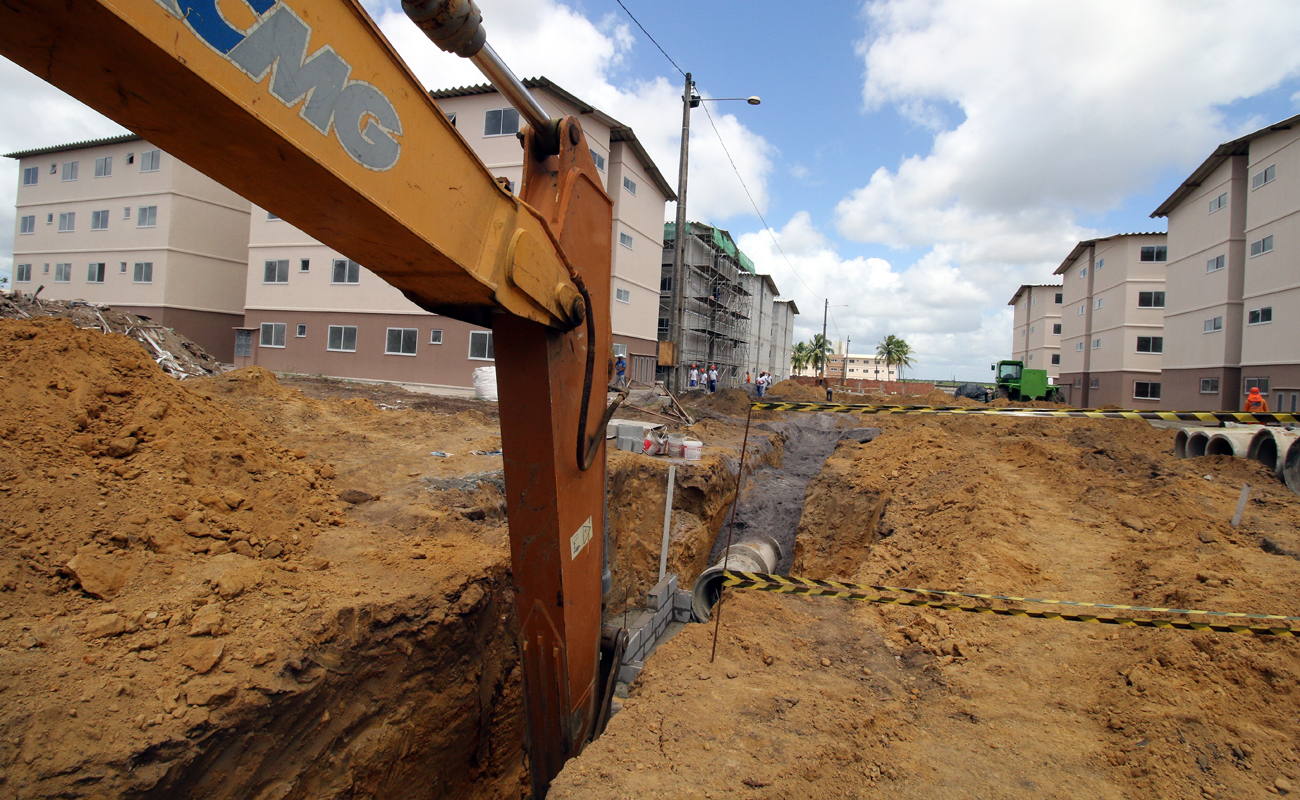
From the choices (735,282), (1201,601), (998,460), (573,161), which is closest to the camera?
(573,161)

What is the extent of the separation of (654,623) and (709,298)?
38820 millimetres

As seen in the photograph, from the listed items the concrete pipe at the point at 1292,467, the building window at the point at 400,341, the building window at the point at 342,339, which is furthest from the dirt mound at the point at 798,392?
the concrete pipe at the point at 1292,467

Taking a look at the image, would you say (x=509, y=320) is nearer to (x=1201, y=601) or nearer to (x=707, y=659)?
(x=707, y=659)

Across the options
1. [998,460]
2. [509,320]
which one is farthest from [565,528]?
[998,460]

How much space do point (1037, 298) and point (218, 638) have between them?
195 ft

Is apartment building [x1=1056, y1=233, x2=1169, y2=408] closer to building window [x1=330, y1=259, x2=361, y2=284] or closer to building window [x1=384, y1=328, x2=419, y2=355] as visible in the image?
building window [x1=384, y1=328, x2=419, y2=355]

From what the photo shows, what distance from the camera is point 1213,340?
26.3m

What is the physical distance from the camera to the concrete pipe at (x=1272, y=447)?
1118 centimetres

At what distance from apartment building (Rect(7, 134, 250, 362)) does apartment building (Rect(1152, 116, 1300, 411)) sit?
4219cm

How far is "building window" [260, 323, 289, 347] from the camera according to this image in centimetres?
2516

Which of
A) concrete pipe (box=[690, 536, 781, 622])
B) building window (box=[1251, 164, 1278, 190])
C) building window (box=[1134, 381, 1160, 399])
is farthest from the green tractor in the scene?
concrete pipe (box=[690, 536, 781, 622])

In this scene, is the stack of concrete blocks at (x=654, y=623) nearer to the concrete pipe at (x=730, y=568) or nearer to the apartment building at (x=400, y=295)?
the concrete pipe at (x=730, y=568)

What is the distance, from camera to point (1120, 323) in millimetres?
34312

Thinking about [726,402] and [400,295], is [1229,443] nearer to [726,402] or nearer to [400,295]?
[726,402]
